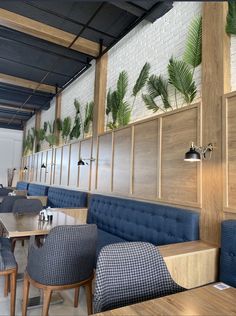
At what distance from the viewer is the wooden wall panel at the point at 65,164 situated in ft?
20.7

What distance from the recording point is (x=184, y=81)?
297cm

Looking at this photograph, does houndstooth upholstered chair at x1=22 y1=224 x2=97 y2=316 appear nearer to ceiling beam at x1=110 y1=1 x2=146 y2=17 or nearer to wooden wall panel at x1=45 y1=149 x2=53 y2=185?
ceiling beam at x1=110 y1=1 x2=146 y2=17

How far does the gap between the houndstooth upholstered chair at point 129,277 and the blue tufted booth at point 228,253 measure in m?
0.82

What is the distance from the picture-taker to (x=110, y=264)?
141 cm

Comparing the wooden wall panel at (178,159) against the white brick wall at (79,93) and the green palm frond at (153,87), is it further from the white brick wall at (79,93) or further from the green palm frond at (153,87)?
the white brick wall at (79,93)

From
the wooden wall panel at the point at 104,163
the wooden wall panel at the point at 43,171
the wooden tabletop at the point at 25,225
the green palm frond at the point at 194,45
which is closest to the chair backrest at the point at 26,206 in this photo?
the wooden tabletop at the point at 25,225

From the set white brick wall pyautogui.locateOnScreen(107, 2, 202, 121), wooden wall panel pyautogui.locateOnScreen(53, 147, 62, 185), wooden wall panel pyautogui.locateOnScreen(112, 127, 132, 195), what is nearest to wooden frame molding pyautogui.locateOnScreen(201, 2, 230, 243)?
white brick wall pyautogui.locateOnScreen(107, 2, 202, 121)

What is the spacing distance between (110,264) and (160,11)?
3.72m

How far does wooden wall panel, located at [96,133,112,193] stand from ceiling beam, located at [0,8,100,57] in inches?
76.7

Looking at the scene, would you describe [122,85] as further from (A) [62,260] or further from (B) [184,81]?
(A) [62,260]

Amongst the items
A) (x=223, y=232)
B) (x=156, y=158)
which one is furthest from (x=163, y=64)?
(x=223, y=232)

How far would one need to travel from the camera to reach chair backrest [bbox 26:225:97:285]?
201 cm

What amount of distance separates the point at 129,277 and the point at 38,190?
6.85 m

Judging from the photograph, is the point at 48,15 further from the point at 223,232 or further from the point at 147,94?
the point at 223,232
